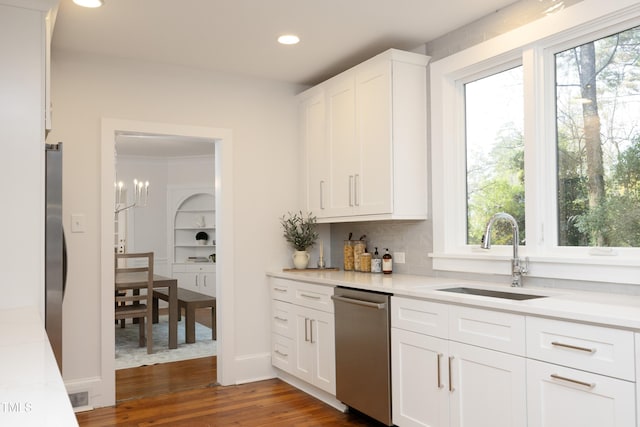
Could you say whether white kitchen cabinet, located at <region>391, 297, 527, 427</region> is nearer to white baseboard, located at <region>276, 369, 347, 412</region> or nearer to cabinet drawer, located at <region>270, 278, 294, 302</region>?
white baseboard, located at <region>276, 369, 347, 412</region>

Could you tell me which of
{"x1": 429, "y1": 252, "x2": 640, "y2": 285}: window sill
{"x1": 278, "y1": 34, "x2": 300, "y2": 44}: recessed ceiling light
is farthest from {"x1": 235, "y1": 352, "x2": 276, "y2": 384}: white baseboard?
{"x1": 278, "y1": 34, "x2": 300, "y2": 44}: recessed ceiling light

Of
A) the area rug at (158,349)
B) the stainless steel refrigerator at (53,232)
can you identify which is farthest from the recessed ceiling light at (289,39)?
the area rug at (158,349)

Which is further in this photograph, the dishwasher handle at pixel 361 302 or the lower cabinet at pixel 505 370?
the dishwasher handle at pixel 361 302

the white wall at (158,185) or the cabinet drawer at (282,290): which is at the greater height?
the white wall at (158,185)

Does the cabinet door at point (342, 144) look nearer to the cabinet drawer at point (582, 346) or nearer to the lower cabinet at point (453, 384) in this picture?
the lower cabinet at point (453, 384)

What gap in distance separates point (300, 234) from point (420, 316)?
175 centimetres

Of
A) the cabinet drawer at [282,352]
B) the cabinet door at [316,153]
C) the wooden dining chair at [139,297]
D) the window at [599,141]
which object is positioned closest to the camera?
the window at [599,141]

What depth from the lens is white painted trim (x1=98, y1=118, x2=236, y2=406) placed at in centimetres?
363

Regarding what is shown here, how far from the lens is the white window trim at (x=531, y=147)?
8.28 feet

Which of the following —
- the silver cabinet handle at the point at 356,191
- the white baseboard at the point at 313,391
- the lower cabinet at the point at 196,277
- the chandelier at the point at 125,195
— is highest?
the chandelier at the point at 125,195

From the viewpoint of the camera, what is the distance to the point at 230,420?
330cm

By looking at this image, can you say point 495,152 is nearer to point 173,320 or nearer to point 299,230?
point 299,230

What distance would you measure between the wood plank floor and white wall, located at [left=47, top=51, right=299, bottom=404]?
276mm

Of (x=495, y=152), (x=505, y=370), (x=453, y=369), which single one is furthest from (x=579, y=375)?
(x=495, y=152)
